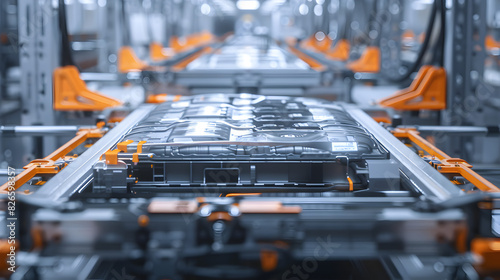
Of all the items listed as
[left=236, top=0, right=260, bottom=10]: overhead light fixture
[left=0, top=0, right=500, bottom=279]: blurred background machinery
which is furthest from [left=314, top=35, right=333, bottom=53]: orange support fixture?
[left=0, top=0, right=500, bottom=279]: blurred background machinery

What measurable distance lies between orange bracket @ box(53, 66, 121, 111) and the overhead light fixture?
22.1 meters

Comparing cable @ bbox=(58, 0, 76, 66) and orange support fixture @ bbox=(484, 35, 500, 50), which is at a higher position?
orange support fixture @ bbox=(484, 35, 500, 50)

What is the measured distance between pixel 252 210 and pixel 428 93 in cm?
370

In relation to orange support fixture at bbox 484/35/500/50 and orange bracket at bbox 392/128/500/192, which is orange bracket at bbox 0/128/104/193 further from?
orange support fixture at bbox 484/35/500/50

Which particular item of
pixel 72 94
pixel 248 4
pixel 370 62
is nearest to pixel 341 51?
pixel 370 62

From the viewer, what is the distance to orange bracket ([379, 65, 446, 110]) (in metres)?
5.03

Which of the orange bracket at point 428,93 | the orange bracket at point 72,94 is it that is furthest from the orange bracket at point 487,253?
the orange bracket at point 72,94

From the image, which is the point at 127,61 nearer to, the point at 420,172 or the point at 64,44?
the point at 64,44

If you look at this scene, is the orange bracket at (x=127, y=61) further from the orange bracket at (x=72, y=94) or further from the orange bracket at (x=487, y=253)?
the orange bracket at (x=487, y=253)

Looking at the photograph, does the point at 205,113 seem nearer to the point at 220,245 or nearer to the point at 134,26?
the point at 220,245

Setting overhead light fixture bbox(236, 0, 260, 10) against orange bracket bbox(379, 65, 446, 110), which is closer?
orange bracket bbox(379, 65, 446, 110)

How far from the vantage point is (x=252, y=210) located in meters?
1.76

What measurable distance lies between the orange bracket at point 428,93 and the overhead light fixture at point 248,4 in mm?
22098

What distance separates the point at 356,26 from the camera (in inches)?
495
